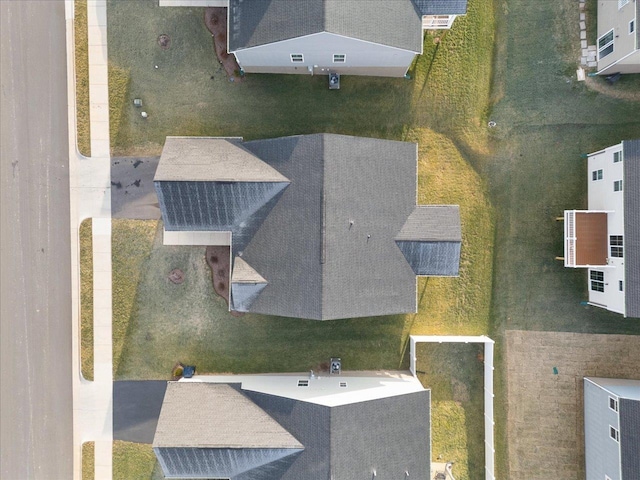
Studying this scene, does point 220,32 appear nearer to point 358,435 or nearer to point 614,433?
point 358,435

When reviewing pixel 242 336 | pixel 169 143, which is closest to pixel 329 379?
pixel 242 336

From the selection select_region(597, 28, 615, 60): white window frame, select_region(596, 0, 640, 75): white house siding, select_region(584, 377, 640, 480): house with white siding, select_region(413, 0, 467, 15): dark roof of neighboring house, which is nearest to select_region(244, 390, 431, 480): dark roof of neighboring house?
select_region(584, 377, 640, 480): house with white siding

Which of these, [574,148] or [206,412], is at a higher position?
[574,148]

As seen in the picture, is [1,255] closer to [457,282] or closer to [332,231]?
[332,231]

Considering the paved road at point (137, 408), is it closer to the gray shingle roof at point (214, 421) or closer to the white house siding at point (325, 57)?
the gray shingle roof at point (214, 421)

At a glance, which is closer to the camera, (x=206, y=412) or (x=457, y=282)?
(x=206, y=412)

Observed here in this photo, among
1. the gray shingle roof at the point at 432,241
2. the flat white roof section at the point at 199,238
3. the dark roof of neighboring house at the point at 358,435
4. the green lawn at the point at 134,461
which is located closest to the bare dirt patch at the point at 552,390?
the dark roof of neighboring house at the point at 358,435
